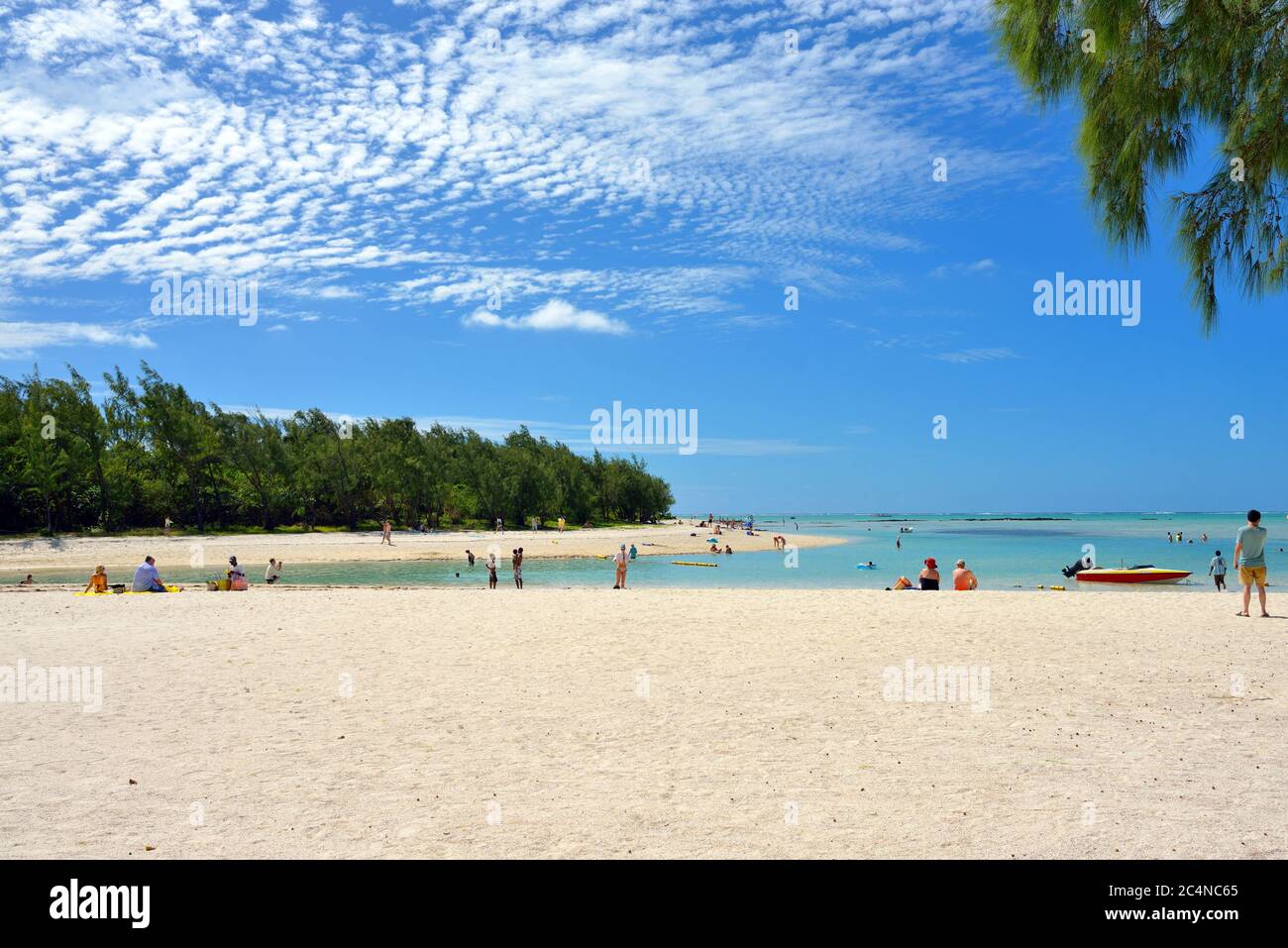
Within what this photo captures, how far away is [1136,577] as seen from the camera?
117 ft

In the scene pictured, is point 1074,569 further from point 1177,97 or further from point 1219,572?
point 1177,97

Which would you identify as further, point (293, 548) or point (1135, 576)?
point (293, 548)

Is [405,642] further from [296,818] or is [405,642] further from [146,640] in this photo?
[296,818]

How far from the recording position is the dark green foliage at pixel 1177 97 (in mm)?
7375

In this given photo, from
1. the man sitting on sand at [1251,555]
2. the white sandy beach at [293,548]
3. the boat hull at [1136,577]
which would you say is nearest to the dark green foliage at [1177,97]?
the man sitting on sand at [1251,555]

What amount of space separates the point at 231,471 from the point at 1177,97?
284 ft

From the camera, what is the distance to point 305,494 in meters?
81.1

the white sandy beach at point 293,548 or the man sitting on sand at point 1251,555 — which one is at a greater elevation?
the man sitting on sand at point 1251,555

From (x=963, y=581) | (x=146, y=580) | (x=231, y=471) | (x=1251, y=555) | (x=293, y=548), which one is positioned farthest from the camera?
(x=231, y=471)

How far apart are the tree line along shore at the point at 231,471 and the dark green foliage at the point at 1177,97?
238 feet

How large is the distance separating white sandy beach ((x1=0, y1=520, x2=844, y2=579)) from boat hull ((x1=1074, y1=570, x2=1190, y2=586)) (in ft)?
111

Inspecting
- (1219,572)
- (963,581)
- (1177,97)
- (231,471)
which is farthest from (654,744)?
(231,471)

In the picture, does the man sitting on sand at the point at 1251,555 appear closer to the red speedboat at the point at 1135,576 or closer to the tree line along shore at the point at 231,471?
the red speedboat at the point at 1135,576
